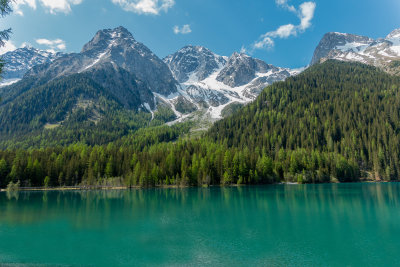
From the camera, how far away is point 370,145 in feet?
433

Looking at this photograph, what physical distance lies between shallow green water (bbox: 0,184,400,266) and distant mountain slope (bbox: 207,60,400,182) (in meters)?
76.9

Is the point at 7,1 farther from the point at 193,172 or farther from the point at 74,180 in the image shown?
the point at 74,180

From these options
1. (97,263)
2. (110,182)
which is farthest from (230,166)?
(97,263)

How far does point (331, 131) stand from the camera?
154 metres

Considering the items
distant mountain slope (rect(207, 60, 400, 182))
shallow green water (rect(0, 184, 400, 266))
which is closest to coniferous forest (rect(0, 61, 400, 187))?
distant mountain slope (rect(207, 60, 400, 182))

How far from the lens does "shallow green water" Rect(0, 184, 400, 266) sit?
2539 cm

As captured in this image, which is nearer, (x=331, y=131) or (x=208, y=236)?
(x=208, y=236)

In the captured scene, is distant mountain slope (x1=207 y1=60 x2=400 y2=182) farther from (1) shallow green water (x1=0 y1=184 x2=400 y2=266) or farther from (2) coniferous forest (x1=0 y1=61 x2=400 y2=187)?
(1) shallow green water (x1=0 y1=184 x2=400 y2=266)

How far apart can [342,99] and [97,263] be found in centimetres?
20201

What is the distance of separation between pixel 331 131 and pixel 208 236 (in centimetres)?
14626

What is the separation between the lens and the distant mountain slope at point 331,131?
122 meters

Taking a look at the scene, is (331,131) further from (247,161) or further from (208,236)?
(208,236)

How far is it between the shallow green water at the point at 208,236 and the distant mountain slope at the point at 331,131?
7694 centimetres

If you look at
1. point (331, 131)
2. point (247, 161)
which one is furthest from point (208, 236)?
point (331, 131)
